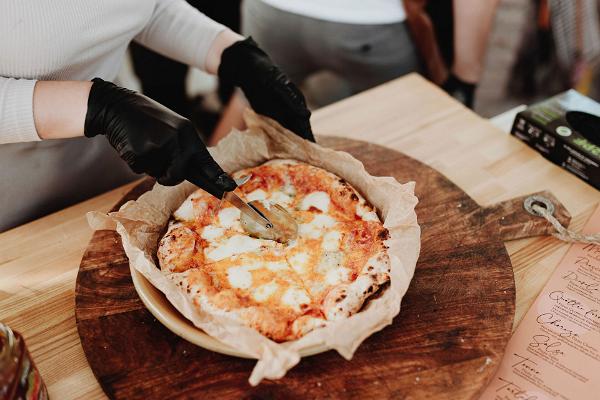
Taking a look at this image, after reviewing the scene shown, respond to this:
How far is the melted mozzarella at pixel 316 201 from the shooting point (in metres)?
1.26

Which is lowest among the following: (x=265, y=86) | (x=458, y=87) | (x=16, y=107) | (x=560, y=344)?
(x=458, y=87)

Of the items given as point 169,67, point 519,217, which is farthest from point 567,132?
point 169,67

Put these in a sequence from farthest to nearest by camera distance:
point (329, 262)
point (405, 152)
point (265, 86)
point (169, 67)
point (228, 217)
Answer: point (169, 67), point (405, 152), point (265, 86), point (228, 217), point (329, 262)

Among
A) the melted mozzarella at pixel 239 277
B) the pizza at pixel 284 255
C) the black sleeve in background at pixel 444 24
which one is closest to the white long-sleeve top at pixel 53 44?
the pizza at pixel 284 255

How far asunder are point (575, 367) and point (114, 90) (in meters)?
1.02

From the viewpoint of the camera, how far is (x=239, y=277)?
3.61 ft

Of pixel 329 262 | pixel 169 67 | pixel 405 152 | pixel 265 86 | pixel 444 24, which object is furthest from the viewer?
pixel 169 67

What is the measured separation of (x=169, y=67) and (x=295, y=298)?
1.94m

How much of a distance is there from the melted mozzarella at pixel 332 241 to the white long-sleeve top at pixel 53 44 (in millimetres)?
622

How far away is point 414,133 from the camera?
5.20 ft

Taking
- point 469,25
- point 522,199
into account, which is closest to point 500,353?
point 522,199

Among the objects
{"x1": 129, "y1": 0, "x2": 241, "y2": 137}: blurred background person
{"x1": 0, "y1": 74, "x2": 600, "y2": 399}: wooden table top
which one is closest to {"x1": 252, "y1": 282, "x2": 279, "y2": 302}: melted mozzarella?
{"x1": 0, "y1": 74, "x2": 600, "y2": 399}: wooden table top

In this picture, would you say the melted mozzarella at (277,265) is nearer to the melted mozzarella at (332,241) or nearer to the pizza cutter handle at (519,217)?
the melted mozzarella at (332,241)

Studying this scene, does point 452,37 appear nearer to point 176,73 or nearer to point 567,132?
point 567,132
